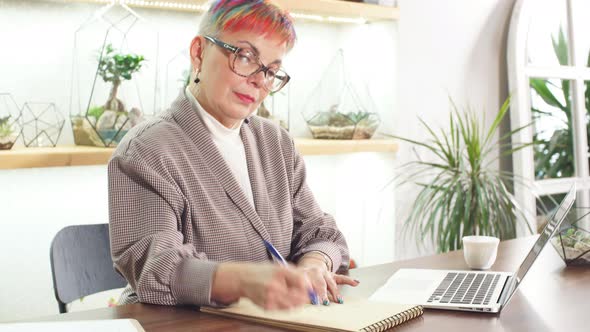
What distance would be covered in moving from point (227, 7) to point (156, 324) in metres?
0.80

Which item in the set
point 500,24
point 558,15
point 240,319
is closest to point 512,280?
point 240,319

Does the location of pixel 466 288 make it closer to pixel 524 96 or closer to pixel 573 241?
pixel 573 241

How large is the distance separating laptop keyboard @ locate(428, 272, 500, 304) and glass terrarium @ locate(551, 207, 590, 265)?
0.28 metres

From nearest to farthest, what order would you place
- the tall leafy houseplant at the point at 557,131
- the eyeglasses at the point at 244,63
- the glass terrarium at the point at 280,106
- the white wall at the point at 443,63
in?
1. the eyeglasses at the point at 244,63
2. the glass terrarium at the point at 280,106
3. the white wall at the point at 443,63
4. the tall leafy houseplant at the point at 557,131

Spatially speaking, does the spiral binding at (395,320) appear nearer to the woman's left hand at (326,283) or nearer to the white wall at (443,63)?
the woman's left hand at (326,283)

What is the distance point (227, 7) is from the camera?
6.15ft

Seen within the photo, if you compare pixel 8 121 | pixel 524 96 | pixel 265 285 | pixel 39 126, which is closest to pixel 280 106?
pixel 39 126

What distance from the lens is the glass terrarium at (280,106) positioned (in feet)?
11.1

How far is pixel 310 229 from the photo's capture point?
209cm

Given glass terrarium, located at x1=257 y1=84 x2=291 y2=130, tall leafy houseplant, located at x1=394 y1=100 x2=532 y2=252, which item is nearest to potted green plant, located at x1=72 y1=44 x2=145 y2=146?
glass terrarium, located at x1=257 y1=84 x2=291 y2=130

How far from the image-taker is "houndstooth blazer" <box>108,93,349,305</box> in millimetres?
1612

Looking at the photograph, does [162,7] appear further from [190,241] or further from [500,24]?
[500,24]

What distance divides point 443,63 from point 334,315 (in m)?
2.65

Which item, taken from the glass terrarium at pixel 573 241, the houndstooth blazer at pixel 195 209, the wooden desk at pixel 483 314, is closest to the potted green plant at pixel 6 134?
the houndstooth blazer at pixel 195 209
